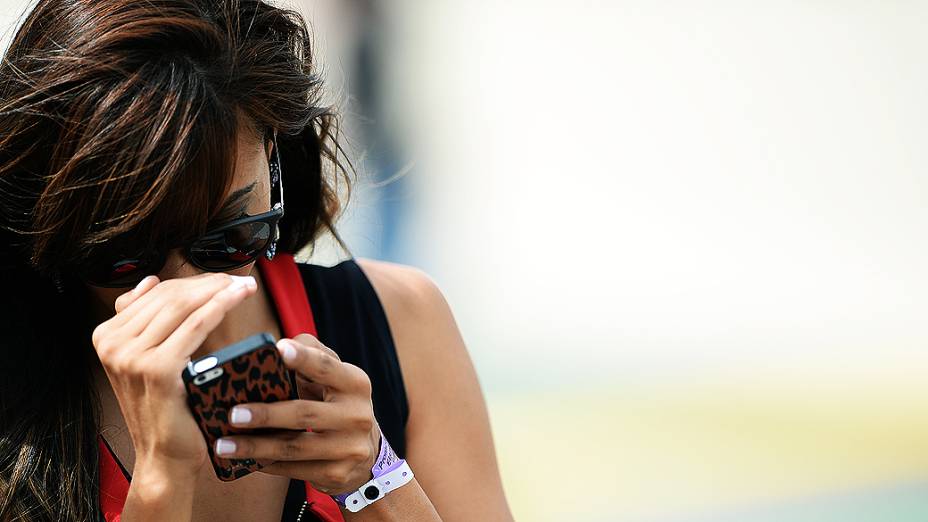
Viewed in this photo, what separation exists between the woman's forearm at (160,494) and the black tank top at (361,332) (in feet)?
1.79

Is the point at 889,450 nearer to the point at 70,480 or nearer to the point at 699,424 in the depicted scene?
the point at 699,424

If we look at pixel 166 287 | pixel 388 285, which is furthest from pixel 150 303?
pixel 388 285

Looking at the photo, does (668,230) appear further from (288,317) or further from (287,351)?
(287,351)

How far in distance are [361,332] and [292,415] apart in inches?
27.4

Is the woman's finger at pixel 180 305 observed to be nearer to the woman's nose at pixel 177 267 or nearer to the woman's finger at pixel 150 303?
the woman's finger at pixel 150 303

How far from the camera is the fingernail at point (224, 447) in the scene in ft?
4.67

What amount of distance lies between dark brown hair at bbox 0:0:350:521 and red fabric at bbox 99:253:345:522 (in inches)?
1.2

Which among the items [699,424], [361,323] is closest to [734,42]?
[699,424]

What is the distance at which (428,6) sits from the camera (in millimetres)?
6473

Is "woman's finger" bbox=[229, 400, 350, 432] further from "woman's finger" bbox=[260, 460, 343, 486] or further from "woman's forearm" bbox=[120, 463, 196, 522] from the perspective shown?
"woman's forearm" bbox=[120, 463, 196, 522]

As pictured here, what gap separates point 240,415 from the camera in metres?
1.40

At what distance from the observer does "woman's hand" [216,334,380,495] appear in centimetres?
142

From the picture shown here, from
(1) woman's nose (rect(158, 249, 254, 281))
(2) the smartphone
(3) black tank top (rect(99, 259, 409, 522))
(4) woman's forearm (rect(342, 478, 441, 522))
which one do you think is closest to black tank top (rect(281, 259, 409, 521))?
(3) black tank top (rect(99, 259, 409, 522))

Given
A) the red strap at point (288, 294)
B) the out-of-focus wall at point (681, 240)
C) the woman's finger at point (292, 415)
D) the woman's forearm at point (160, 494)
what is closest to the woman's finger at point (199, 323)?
the woman's finger at point (292, 415)
